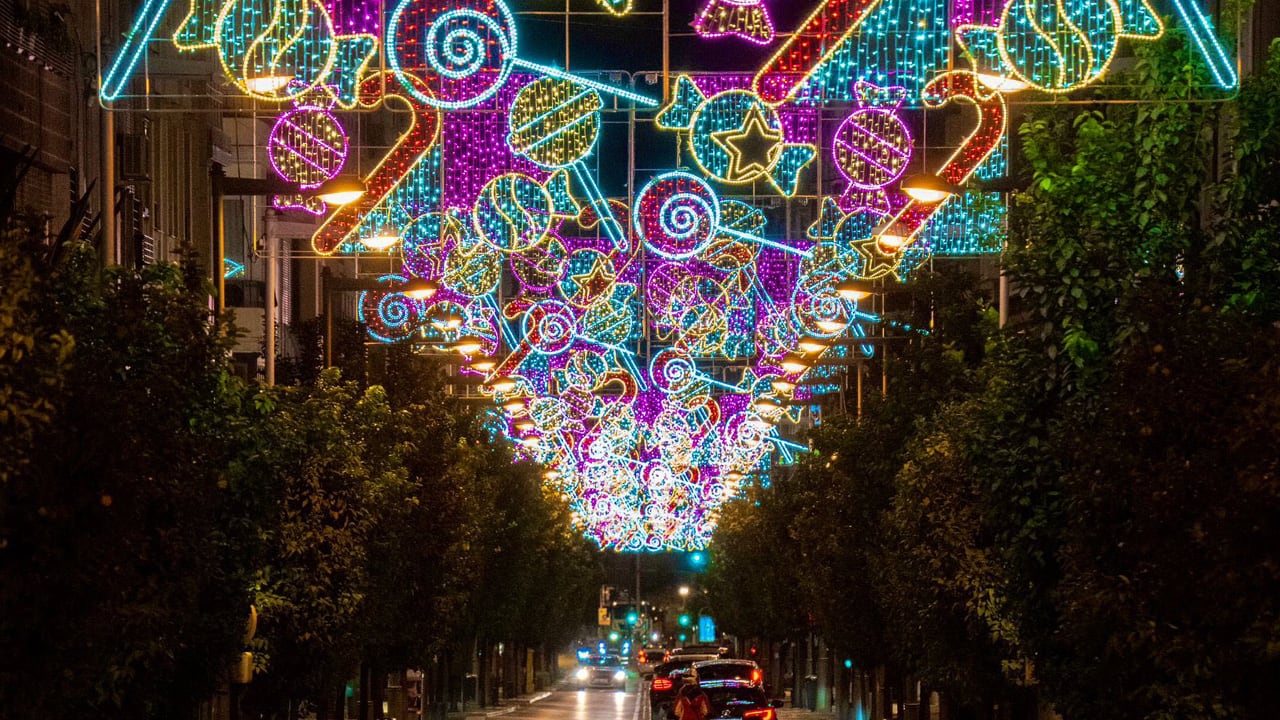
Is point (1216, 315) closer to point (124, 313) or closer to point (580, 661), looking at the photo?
point (124, 313)

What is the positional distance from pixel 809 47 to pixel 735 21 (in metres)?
1.21

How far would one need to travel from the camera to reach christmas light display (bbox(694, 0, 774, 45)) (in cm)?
1606

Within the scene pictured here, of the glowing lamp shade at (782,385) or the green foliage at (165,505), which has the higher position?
the glowing lamp shade at (782,385)

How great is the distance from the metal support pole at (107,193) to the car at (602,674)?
272ft

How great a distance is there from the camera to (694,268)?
29594 mm

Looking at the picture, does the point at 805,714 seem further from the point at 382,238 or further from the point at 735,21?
the point at 735,21

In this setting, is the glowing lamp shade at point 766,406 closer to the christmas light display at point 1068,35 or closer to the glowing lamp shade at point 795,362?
the glowing lamp shade at point 795,362

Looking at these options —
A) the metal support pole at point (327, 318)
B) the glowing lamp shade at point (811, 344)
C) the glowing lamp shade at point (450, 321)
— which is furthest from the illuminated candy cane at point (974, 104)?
the glowing lamp shade at point (450, 321)

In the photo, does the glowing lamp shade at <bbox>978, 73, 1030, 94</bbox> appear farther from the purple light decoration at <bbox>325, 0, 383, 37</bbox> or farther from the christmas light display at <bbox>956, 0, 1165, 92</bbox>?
the purple light decoration at <bbox>325, 0, 383, 37</bbox>

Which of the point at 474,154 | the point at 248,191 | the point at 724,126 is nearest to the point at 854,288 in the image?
the point at 474,154

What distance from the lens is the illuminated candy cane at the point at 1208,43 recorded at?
1555 centimetres

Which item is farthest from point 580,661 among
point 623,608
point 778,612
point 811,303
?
point 811,303

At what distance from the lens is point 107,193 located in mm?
18438

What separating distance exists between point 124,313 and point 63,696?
8.75 ft
